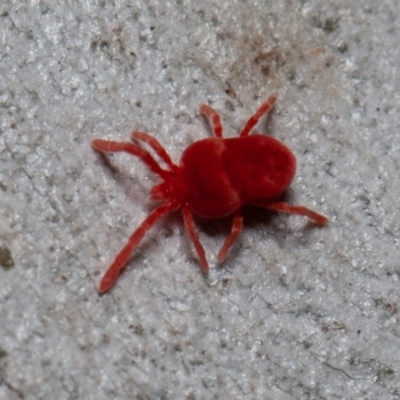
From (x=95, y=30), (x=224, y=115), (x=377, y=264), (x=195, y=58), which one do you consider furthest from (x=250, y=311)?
(x=95, y=30)

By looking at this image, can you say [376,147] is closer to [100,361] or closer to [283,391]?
[283,391]

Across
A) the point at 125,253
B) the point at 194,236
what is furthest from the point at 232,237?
the point at 125,253

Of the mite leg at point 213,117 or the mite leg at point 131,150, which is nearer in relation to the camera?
the mite leg at point 131,150

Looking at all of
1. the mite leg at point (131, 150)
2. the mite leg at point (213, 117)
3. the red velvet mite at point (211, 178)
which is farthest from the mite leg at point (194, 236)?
the mite leg at point (213, 117)

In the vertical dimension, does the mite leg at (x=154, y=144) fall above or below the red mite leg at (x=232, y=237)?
above

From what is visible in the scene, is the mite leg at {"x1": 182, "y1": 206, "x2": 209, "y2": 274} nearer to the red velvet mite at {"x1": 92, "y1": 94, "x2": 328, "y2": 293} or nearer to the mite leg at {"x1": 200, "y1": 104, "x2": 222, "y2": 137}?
the red velvet mite at {"x1": 92, "y1": 94, "x2": 328, "y2": 293}

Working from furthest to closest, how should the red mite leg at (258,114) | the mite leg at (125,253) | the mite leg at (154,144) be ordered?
the red mite leg at (258,114), the mite leg at (154,144), the mite leg at (125,253)

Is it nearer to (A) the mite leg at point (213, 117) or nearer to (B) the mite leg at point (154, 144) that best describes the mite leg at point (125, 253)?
(B) the mite leg at point (154, 144)
